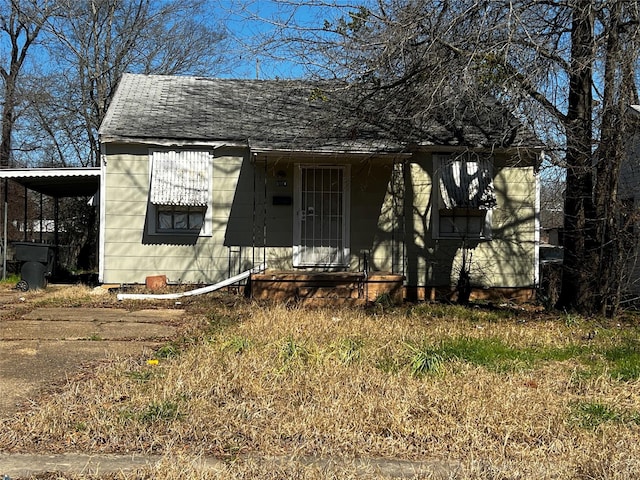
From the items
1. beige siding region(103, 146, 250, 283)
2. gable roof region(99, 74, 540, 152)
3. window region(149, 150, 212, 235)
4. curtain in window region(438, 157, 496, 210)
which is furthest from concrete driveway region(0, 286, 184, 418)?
curtain in window region(438, 157, 496, 210)

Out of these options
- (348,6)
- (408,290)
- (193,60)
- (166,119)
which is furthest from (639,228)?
(193,60)

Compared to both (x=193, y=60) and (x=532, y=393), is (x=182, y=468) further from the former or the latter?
(x=193, y=60)

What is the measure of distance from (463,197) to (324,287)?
307 centimetres

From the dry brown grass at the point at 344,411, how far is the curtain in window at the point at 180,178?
520 centimetres

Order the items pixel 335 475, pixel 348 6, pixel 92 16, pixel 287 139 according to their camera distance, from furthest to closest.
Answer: pixel 92 16, pixel 287 139, pixel 348 6, pixel 335 475

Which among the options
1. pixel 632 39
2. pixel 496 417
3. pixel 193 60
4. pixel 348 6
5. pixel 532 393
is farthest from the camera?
pixel 193 60

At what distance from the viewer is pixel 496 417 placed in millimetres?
4184

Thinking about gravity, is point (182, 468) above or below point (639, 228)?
below

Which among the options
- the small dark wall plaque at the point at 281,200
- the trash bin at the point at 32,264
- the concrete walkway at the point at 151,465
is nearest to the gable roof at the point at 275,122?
the small dark wall plaque at the point at 281,200

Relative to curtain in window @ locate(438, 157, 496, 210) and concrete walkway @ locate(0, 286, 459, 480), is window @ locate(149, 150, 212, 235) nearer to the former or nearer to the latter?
concrete walkway @ locate(0, 286, 459, 480)

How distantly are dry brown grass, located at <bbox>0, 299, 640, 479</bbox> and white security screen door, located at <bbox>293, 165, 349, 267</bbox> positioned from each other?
17.8 ft

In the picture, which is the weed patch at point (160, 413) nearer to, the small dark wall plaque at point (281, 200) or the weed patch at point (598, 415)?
the weed patch at point (598, 415)

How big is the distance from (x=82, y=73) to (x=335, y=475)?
23748 mm

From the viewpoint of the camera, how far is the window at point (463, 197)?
1145 cm
